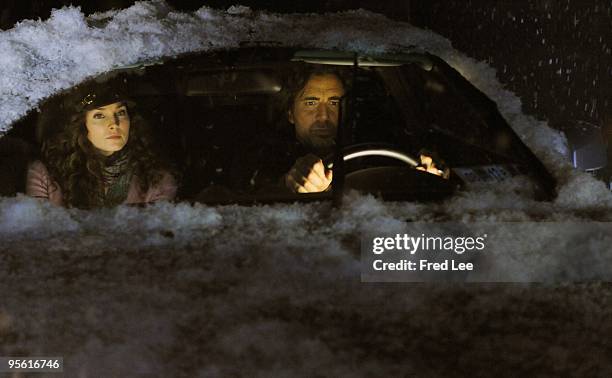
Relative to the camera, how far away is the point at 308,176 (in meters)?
3.21

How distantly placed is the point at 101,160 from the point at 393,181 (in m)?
1.18

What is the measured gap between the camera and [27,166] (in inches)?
132

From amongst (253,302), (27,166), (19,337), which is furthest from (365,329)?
(27,166)

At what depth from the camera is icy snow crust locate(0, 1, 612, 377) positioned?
5.74ft

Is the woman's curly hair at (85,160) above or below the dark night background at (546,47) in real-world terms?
below

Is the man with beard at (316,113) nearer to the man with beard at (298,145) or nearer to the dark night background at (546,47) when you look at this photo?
the man with beard at (298,145)

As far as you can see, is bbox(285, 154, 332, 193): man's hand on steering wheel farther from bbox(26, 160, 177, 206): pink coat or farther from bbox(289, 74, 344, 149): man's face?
bbox(26, 160, 177, 206): pink coat

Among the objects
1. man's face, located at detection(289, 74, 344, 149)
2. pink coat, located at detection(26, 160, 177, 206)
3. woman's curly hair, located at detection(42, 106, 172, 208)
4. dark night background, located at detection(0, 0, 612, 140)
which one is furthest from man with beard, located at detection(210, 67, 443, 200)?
dark night background, located at detection(0, 0, 612, 140)

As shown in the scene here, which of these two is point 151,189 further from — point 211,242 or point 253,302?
point 253,302

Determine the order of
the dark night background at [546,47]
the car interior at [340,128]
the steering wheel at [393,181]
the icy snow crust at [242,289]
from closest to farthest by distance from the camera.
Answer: the icy snow crust at [242,289]
the steering wheel at [393,181]
the car interior at [340,128]
the dark night background at [546,47]

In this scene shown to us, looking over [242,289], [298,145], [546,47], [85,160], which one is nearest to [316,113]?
[298,145]

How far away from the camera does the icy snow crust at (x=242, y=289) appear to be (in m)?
1.75

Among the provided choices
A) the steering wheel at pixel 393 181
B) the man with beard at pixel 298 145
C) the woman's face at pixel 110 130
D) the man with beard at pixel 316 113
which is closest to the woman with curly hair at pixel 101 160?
the woman's face at pixel 110 130

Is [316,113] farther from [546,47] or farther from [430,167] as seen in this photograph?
[546,47]
